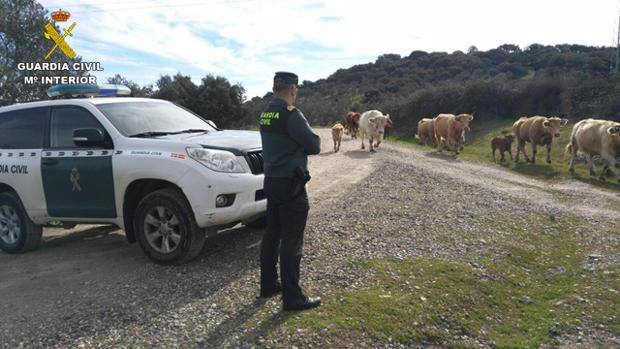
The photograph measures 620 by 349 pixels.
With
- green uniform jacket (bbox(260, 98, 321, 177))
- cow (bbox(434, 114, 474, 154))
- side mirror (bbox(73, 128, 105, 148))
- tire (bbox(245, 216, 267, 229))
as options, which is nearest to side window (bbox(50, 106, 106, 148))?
side mirror (bbox(73, 128, 105, 148))

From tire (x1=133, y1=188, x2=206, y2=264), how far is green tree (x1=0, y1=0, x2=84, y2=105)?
2116 centimetres

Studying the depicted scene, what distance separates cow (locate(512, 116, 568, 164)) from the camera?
15.6 m

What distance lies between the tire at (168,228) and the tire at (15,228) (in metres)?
2.37

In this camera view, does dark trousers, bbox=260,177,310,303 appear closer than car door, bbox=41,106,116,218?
Yes

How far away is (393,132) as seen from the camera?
33.0 metres

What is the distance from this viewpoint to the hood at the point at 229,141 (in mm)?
5949

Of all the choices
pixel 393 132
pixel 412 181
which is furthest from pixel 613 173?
pixel 393 132

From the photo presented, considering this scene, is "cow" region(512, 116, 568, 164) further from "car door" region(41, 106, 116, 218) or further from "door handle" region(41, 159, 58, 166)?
"door handle" region(41, 159, 58, 166)

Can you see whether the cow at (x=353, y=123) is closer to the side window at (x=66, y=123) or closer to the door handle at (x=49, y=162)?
the side window at (x=66, y=123)

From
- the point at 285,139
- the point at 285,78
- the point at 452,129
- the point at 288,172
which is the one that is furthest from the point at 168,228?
the point at 452,129

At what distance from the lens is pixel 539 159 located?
1709 cm

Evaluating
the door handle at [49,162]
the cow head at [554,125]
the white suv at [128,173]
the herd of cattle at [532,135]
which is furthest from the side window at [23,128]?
the cow head at [554,125]

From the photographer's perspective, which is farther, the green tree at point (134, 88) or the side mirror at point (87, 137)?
the green tree at point (134, 88)

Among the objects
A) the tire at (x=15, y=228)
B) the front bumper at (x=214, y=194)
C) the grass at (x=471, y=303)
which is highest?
the front bumper at (x=214, y=194)
